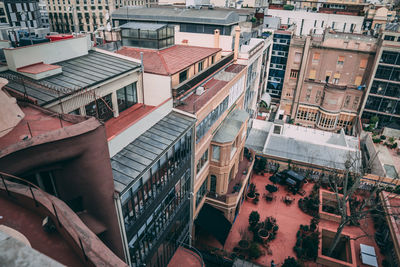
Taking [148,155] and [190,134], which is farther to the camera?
[190,134]

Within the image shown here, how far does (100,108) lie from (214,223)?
16.3 metres

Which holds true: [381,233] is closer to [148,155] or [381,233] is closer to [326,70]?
[148,155]

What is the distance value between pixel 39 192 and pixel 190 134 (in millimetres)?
13661

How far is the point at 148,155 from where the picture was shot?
16344 mm

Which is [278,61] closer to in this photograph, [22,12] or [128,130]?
[128,130]

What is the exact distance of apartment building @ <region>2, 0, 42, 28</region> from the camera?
73.6 metres

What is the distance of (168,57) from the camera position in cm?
2577

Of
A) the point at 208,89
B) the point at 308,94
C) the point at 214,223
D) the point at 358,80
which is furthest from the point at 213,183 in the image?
the point at 358,80

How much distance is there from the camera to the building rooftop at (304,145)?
4022cm

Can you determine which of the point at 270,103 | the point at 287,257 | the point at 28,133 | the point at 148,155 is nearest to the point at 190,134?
the point at 148,155

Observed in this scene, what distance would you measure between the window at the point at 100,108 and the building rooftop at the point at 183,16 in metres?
20.2

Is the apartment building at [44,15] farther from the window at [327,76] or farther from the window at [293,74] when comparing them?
the window at [327,76]

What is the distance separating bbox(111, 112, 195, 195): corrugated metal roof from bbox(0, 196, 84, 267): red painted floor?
18.3 feet

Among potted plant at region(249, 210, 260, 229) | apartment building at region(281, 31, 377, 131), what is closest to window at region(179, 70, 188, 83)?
potted plant at region(249, 210, 260, 229)
